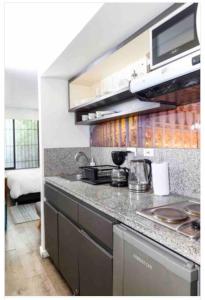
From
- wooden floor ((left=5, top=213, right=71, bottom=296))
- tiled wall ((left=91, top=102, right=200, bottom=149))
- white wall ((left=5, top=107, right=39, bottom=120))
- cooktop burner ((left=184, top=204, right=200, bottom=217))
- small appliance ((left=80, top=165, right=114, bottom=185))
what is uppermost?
white wall ((left=5, top=107, right=39, bottom=120))

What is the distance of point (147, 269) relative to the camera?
89 centimetres

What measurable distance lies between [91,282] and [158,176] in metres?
0.83

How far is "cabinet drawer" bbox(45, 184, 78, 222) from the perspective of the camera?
65.0 inches

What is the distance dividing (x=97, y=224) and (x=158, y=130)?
2.92 ft

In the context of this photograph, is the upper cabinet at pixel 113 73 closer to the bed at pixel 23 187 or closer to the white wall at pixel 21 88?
the white wall at pixel 21 88

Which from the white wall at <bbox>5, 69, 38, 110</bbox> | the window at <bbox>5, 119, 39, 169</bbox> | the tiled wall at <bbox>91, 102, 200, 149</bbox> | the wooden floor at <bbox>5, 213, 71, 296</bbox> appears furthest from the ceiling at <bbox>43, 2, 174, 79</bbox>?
the window at <bbox>5, 119, 39, 169</bbox>

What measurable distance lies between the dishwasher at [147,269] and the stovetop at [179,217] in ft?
0.35

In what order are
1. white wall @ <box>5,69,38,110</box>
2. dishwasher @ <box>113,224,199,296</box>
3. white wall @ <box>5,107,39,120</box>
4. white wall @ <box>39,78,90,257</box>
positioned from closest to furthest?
dishwasher @ <box>113,224,199,296</box> < white wall @ <box>39,78,90,257</box> < white wall @ <box>5,69,38,110</box> < white wall @ <box>5,107,39,120</box>

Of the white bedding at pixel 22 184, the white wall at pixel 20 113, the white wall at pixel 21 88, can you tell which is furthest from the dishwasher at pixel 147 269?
the white wall at pixel 20 113

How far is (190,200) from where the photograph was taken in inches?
53.9

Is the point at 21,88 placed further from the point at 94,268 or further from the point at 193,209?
the point at 193,209

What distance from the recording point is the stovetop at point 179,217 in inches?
34.9

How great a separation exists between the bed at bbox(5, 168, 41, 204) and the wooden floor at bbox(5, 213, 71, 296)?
4.26 feet

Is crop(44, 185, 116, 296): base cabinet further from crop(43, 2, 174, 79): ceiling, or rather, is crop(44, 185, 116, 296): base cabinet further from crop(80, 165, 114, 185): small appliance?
crop(43, 2, 174, 79): ceiling
